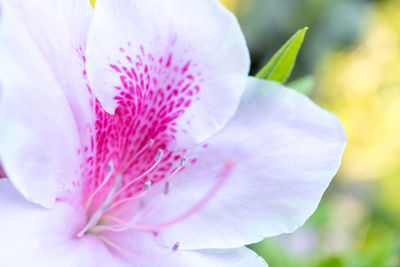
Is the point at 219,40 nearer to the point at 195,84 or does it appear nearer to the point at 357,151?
the point at 195,84

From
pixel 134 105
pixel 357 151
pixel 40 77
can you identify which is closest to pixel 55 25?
pixel 40 77

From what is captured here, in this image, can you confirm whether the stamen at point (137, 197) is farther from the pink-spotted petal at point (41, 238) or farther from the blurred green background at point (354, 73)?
the blurred green background at point (354, 73)

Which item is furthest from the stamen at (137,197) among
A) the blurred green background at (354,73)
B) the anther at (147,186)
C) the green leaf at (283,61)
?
the blurred green background at (354,73)

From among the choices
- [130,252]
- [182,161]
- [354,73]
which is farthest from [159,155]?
[354,73]

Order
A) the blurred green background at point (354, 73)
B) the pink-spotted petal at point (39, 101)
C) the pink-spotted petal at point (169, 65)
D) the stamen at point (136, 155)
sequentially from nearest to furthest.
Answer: the pink-spotted petal at point (39, 101) → the pink-spotted petal at point (169, 65) → the stamen at point (136, 155) → the blurred green background at point (354, 73)

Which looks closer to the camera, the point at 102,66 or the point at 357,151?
the point at 102,66

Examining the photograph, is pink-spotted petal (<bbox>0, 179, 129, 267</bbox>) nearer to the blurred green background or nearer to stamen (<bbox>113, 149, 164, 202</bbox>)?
stamen (<bbox>113, 149, 164, 202</bbox>)

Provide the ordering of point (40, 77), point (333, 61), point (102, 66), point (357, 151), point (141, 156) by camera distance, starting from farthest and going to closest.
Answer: point (333, 61) → point (357, 151) → point (141, 156) → point (102, 66) → point (40, 77)
